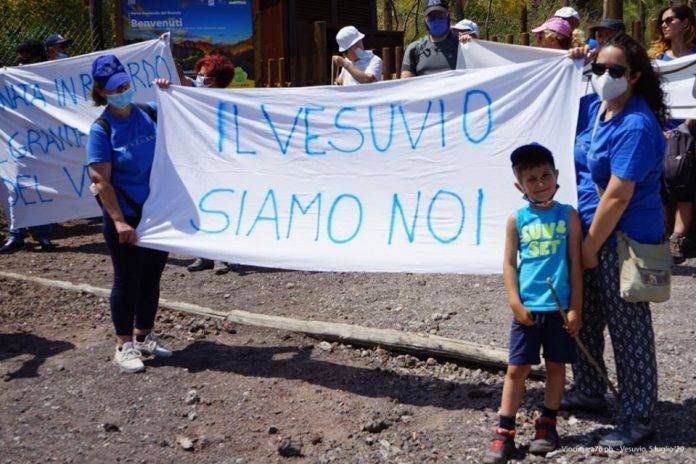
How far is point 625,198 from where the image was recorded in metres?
3.65

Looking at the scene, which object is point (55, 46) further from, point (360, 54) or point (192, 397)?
point (192, 397)

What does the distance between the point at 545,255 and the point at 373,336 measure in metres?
1.82

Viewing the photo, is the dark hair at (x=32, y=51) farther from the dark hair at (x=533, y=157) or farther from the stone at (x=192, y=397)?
the dark hair at (x=533, y=157)

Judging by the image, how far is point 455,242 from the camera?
4.57 m

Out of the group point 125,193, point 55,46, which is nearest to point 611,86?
point 125,193

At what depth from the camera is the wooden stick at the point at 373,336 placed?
16.3 ft

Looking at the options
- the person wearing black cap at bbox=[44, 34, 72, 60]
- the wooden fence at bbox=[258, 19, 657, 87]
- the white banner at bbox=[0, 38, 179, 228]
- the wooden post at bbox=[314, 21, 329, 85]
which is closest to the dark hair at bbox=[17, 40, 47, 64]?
the person wearing black cap at bbox=[44, 34, 72, 60]

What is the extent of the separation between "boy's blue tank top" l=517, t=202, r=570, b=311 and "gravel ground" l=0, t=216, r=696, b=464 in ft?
2.28

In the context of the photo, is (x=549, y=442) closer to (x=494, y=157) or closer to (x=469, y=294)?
(x=494, y=157)

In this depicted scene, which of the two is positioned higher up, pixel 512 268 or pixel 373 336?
pixel 512 268

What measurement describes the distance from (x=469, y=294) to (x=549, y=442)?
102 inches

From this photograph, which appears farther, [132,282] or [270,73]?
[270,73]

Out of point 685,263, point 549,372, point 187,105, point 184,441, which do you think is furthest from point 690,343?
point 187,105

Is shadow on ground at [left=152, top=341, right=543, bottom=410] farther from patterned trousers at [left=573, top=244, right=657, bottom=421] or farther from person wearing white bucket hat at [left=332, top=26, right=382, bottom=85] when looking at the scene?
person wearing white bucket hat at [left=332, top=26, right=382, bottom=85]
